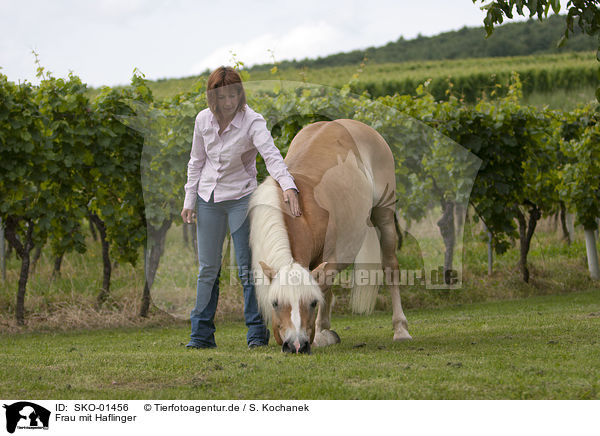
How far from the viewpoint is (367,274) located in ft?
20.6

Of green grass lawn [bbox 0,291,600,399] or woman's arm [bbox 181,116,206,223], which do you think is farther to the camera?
woman's arm [bbox 181,116,206,223]

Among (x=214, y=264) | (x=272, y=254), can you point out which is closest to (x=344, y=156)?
(x=214, y=264)

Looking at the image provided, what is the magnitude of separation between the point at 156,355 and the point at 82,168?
3.40 m

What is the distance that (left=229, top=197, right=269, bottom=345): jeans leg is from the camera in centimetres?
520

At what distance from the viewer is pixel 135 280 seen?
8.24 m

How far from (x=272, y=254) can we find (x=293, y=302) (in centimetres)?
39

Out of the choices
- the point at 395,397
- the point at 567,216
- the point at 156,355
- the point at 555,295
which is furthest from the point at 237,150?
the point at 567,216

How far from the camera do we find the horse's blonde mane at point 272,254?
4.34 meters

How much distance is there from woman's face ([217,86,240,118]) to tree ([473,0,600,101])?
1.93 metres

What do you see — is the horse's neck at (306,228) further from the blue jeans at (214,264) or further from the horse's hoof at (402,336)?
the horse's hoof at (402,336)

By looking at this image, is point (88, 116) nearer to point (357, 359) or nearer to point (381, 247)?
point (381, 247)

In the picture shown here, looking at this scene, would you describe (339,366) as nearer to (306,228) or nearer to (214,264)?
(306,228)

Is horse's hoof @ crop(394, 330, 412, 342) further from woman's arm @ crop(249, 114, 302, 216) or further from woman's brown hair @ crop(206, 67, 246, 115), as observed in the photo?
woman's brown hair @ crop(206, 67, 246, 115)
